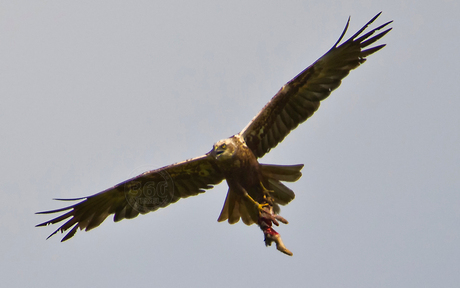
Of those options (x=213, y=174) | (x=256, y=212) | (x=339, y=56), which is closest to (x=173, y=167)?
(x=213, y=174)

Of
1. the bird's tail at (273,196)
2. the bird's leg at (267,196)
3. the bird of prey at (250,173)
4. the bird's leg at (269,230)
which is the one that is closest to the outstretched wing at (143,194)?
the bird of prey at (250,173)

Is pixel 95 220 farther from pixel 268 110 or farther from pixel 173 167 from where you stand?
pixel 268 110

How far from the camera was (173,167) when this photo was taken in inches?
417

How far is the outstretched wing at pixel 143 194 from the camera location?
10754 millimetres

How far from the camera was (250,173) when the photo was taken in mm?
9961

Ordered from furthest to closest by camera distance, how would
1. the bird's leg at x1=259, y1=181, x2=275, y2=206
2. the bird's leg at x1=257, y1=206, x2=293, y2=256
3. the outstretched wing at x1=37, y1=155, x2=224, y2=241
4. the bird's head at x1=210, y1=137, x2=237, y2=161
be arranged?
the outstretched wing at x1=37, y1=155, x2=224, y2=241, the bird's leg at x1=259, y1=181, x2=275, y2=206, the bird's head at x1=210, y1=137, x2=237, y2=161, the bird's leg at x1=257, y1=206, x2=293, y2=256

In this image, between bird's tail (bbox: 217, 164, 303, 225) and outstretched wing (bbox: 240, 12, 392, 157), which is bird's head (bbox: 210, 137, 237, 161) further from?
bird's tail (bbox: 217, 164, 303, 225)

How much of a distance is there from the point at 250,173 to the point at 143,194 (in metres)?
2.28

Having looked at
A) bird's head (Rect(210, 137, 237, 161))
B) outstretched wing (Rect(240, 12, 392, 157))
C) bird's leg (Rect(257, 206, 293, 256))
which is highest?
outstretched wing (Rect(240, 12, 392, 157))

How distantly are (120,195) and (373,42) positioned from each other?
5208 mm

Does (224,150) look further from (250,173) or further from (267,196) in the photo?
(267,196)

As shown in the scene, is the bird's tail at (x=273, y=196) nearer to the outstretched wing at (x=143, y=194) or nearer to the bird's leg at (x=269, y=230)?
the outstretched wing at (x=143, y=194)

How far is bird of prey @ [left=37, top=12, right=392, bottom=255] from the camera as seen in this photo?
991 centimetres

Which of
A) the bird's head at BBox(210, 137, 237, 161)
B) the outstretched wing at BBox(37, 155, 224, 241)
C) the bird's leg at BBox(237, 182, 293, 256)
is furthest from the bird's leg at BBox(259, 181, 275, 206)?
the outstretched wing at BBox(37, 155, 224, 241)
